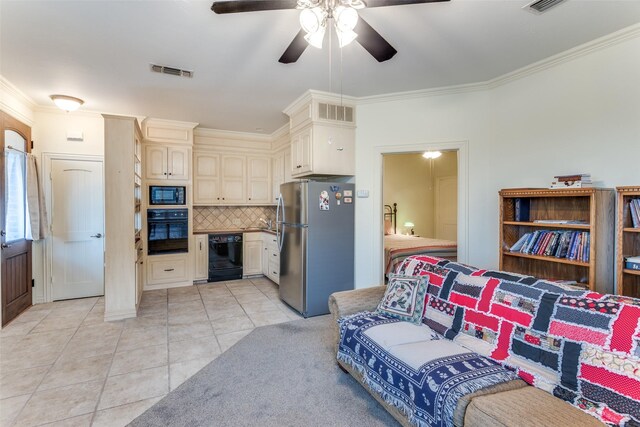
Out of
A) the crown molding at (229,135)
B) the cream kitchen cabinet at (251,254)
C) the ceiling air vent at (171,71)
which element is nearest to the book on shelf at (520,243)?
the ceiling air vent at (171,71)

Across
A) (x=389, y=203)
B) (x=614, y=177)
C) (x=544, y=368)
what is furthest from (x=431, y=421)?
(x=389, y=203)

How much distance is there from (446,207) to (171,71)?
21.6 feet

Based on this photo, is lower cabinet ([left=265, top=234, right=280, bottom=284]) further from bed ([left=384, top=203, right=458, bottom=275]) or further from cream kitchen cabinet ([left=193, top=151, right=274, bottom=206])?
bed ([left=384, top=203, right=458, bottom=275])

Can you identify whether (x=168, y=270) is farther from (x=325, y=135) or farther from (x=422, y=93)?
(x=422, y=93)

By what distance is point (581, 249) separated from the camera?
2467 mm

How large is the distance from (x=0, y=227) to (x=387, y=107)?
4609 mm

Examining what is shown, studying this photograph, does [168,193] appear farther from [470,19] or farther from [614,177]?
[614,177]

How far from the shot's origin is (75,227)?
446cm

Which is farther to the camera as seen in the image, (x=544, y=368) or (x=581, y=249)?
(x=581, y=249)

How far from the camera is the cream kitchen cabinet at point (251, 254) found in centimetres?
562

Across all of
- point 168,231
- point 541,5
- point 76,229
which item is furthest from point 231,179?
point 541,5

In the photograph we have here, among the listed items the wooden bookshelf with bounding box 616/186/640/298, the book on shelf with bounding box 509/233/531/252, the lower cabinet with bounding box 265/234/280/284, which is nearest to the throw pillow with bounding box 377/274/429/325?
the book on shelf with bounding box 509/233/531/252

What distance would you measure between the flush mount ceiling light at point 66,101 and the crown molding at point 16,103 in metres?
0.33

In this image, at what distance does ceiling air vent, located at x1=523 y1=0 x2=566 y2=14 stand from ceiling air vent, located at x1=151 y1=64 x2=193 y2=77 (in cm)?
296
